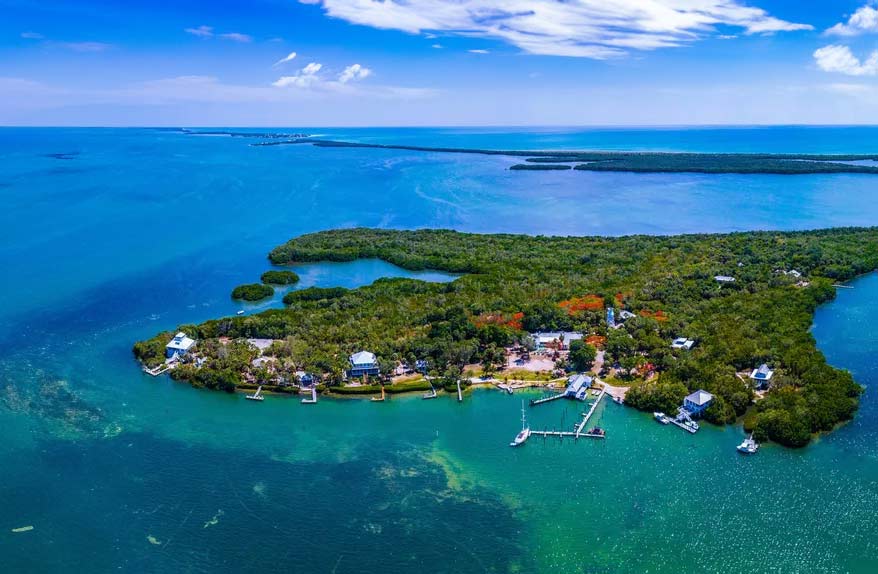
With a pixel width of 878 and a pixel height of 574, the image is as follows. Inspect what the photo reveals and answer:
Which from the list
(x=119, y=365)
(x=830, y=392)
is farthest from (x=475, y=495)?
(x=119, y=365)

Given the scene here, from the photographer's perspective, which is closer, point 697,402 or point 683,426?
point 683,426

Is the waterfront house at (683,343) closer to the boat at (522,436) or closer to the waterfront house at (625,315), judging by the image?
Answer: the waterfront house at (625,315)

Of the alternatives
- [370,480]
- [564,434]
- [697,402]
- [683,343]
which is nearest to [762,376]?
[683,343]

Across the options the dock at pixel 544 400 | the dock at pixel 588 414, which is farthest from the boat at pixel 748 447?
the dock at pixel 544 400

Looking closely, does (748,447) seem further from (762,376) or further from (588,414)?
(588,414)

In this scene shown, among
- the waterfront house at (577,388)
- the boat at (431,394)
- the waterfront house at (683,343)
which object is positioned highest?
the waterfront house at (683,343)

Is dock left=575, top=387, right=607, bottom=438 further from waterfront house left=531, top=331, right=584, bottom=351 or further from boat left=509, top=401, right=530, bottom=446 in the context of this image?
waterfront house left=531, top=331, right=584, bottom=351

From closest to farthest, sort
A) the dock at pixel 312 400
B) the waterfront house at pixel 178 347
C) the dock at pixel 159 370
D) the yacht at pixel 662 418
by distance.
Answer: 1. the yacht at pixel 662 418
2. the dock at pixel 312 400
3. the dock at pixel 159 370
4. the waterfront house at pixel 178 347
